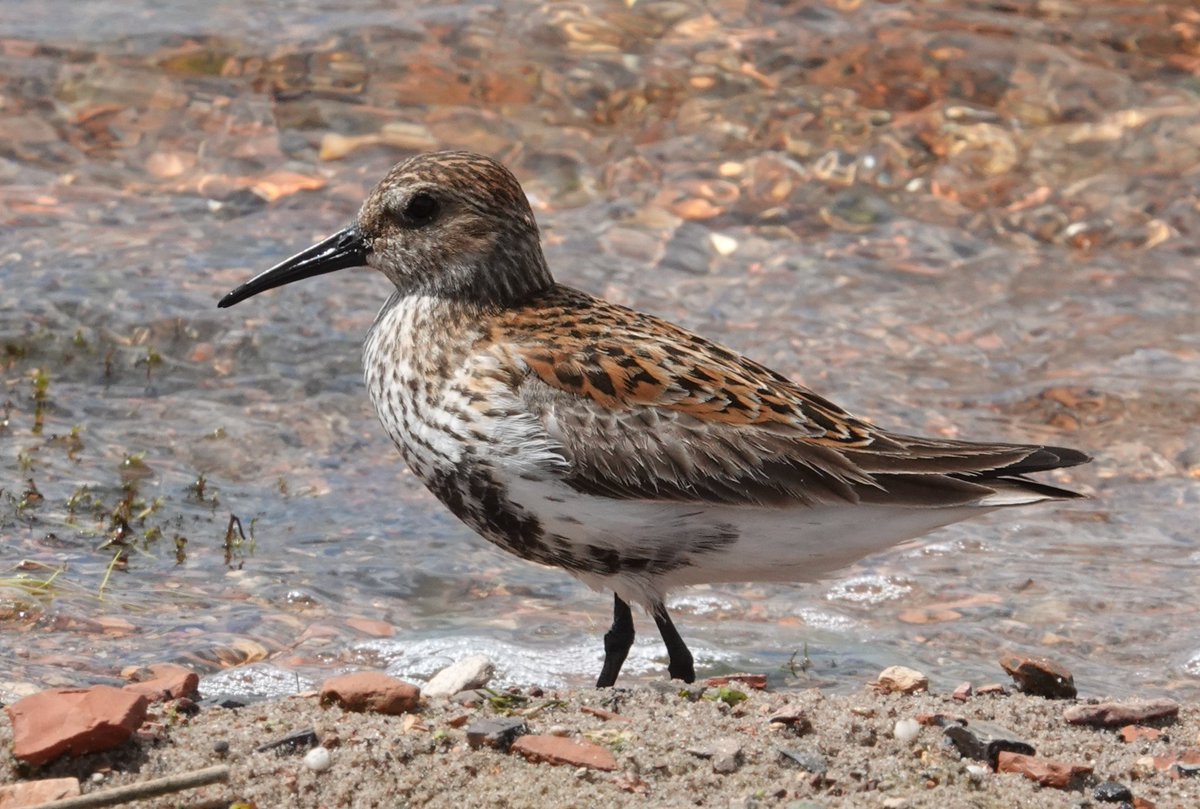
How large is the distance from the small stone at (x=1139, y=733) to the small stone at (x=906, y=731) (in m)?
0.75

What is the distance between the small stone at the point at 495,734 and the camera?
498 centimetres

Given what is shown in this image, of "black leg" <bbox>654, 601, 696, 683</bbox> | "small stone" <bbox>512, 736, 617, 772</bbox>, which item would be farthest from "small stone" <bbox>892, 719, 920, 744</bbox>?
"black leg" <bbox>654, 601, 696, 683</bbox>

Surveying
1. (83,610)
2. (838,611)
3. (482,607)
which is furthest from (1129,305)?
(83,610)

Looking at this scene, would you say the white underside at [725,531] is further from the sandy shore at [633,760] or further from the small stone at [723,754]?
the small stone at [723,754]

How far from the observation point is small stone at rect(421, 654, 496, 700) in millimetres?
6096

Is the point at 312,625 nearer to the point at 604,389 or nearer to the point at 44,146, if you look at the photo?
the point at 604,389

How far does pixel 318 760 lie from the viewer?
15.7 feet

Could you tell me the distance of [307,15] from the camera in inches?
554

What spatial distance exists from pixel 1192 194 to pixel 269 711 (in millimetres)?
9357

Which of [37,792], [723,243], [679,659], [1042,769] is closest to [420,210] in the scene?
[679,659]

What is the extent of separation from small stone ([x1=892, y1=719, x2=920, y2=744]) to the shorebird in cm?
115

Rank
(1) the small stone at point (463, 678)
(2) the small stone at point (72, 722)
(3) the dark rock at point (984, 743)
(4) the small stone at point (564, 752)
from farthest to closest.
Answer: (1) the small stone at point (463, 678) → (3) the dark rock at point (984, 743) → (4) the small stone at point (564, 752) → (2) the small stone at point (72, 722)

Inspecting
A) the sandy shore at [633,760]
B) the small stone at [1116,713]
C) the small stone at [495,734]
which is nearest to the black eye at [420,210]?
the sandy shore at [633,760]

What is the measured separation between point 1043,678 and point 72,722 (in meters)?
3.43
